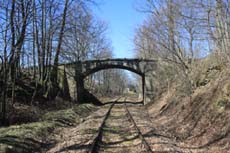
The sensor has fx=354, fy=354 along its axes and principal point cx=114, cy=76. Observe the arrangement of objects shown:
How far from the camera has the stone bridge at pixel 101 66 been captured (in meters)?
49.3

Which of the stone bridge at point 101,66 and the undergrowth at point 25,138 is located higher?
the stone bridge at point 101,66

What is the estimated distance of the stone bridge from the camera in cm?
4935

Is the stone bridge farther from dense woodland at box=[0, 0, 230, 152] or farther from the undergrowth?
the undergrowth

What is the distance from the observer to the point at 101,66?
51.8 meters

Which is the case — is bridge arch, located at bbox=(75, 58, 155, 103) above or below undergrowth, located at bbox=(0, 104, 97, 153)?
above

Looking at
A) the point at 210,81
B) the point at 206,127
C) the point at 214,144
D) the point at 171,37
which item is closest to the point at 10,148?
the point at 214,144

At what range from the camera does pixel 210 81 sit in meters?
20.7

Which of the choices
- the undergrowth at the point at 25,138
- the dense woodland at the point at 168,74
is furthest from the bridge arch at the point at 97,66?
the undergrowth at the point at 25,138

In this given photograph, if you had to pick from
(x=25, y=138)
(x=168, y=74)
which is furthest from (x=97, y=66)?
(x=25, y=138)

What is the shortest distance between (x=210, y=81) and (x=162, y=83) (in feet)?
68.0

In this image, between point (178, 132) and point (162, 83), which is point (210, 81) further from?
point (162, 83)

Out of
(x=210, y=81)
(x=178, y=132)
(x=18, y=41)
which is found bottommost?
(x=178, y=132)

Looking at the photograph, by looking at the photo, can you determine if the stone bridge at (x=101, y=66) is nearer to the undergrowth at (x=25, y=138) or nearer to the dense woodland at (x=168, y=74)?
the dense woodland at (x=168, y=74)

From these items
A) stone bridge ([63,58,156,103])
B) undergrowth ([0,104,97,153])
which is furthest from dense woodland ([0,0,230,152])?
stone bridge ([63,58,156,103])
